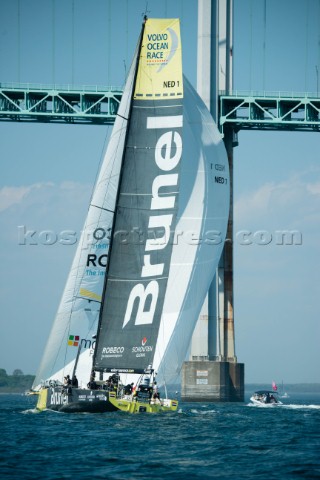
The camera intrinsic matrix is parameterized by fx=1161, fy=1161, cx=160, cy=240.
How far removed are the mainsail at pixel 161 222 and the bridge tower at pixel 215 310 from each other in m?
21.0

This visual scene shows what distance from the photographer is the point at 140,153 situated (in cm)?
3603

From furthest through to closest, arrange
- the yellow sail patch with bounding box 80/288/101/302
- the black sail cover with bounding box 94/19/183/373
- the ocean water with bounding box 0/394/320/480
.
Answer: the yellow sail patch with bounding box 80/288/101/302
the black sail cover with bounding box 94/19/183/373
the ocean water with bounding box 0/394/320/480

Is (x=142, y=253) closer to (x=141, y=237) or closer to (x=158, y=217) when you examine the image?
(x=141, y=237)

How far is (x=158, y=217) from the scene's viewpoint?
36.0 metres

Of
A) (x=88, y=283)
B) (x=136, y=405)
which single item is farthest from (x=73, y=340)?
(x=136, y=405)

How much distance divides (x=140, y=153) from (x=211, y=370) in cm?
2439

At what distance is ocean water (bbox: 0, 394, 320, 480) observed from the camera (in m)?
23.8

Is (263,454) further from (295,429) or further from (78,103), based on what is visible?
(78,103)

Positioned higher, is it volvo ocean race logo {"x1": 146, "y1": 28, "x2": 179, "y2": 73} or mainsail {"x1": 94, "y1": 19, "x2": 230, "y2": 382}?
volvo ocean race logo {"x1": 146, "y1": 28, "x2": 179, "y2": 73}

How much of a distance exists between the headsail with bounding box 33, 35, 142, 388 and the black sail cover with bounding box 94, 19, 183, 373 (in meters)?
0.77

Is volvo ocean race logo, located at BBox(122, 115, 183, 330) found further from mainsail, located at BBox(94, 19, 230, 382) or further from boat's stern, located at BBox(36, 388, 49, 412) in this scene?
boat's stern, located at BBox(36, 388, 49, 412)

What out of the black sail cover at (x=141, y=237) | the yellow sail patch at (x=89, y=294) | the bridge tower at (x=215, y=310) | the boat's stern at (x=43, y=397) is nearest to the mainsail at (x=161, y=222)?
the black sail cover at (x=141, y=237)

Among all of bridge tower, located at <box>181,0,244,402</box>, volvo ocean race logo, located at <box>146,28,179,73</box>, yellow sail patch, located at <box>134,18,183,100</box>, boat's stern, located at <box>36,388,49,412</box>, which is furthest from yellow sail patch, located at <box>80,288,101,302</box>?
bridge tower, located at <box>181,0,244,402</box>

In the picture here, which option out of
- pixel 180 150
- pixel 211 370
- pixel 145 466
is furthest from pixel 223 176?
pixel 211 370
